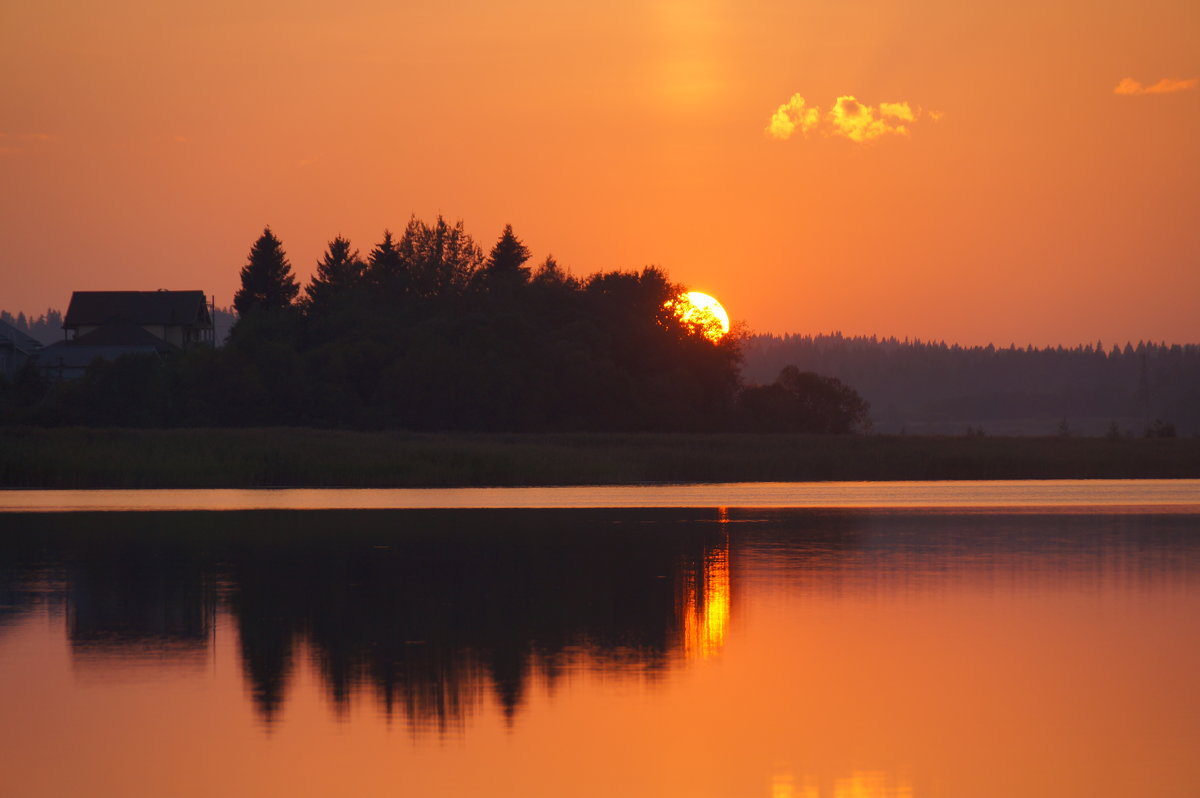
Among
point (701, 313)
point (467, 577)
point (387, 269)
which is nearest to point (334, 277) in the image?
point (387, 269)

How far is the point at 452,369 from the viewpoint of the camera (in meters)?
82.3

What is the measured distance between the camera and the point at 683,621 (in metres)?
19.5

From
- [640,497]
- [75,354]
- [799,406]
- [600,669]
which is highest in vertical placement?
[75,354]

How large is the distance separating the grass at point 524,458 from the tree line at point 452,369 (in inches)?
478

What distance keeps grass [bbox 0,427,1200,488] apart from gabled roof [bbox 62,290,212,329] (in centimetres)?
6051

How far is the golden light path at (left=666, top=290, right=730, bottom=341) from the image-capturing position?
101375 mm

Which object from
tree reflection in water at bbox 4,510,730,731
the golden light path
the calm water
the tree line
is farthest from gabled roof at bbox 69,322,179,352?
the calm water

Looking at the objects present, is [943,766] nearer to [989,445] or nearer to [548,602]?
[548,602]

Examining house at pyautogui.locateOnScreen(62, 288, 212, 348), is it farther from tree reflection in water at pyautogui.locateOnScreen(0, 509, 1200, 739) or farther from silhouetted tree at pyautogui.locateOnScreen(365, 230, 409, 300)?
tree reflection in water at pyautogui.locateOnScreen(0, 509, 1200, 739)

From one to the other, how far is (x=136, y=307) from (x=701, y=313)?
168 feet

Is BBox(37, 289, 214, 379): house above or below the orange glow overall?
above

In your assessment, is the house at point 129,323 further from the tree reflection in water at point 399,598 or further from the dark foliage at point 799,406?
the tree reflection in water at point 399,598

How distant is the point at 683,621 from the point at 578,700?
17.5 ft

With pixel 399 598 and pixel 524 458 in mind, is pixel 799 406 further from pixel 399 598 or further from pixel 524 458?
pixel 399 598
